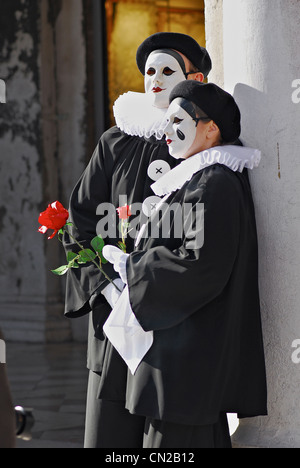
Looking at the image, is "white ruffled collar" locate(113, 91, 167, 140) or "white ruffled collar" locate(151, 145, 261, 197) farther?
"white ruffled collar" locate(113, 91, 167, 140)

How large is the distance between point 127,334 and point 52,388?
3687 mm

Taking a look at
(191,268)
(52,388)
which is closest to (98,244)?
(191,268)

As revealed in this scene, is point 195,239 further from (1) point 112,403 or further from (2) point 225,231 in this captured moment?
(1) point 112,403

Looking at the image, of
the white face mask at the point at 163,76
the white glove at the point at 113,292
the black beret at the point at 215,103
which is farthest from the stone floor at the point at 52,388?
the black beret at the point at 215,103

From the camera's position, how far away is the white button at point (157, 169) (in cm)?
306

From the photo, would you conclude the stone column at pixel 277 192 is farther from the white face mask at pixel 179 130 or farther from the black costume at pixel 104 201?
the black costume at pixel 104 201

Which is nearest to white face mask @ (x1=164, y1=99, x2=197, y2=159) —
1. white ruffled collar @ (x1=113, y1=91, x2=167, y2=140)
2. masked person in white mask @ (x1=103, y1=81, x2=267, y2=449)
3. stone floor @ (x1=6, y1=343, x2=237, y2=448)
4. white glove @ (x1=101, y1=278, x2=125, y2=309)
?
masked person in white mask @ (x1=103, y1=81, x2=267, y2=449)

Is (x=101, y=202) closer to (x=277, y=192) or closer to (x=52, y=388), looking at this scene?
(x=277, y=192)

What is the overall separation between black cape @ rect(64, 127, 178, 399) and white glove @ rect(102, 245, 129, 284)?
0.18 m

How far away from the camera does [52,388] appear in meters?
6.35

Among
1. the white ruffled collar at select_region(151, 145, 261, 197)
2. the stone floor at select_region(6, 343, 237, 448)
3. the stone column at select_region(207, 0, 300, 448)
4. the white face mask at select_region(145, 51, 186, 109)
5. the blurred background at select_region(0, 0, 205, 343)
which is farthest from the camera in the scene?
the blurred background at select_region(0, 0, 205, 343)

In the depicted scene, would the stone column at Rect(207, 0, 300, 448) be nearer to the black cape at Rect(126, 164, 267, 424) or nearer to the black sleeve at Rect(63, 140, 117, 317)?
the black cape at Rect(126, 164, 267, 424)

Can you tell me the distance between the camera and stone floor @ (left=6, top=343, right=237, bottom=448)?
5.07 meters

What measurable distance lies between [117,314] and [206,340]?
0.32 metres
